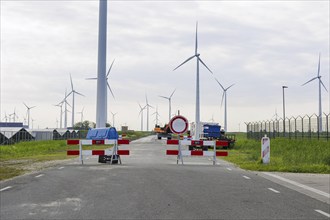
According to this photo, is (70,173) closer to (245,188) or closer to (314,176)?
(245,188)

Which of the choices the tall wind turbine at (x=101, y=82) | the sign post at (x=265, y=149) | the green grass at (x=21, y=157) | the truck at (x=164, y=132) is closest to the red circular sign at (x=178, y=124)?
the sign post at (x=265, y=149)

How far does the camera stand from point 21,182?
A: 1288cm

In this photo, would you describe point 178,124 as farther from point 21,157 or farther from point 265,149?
point 21,157

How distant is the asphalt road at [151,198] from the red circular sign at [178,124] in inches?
207

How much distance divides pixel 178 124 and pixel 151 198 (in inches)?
397

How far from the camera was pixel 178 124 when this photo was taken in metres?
19.8

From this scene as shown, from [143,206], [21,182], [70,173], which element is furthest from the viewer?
[70,173]

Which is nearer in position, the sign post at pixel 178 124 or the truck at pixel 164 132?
the sign post at pixel 178 124

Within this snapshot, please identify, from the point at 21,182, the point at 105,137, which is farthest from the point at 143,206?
the point at 105,137

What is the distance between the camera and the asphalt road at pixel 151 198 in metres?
8.14

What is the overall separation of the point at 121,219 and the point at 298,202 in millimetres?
4122

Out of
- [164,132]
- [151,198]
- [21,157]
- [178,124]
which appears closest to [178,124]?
[178,124]

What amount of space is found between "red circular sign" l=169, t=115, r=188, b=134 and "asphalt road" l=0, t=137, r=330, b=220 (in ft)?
17.2

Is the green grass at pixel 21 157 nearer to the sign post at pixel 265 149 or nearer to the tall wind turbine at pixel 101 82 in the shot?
the tall wind turbine at pixel 101 82
